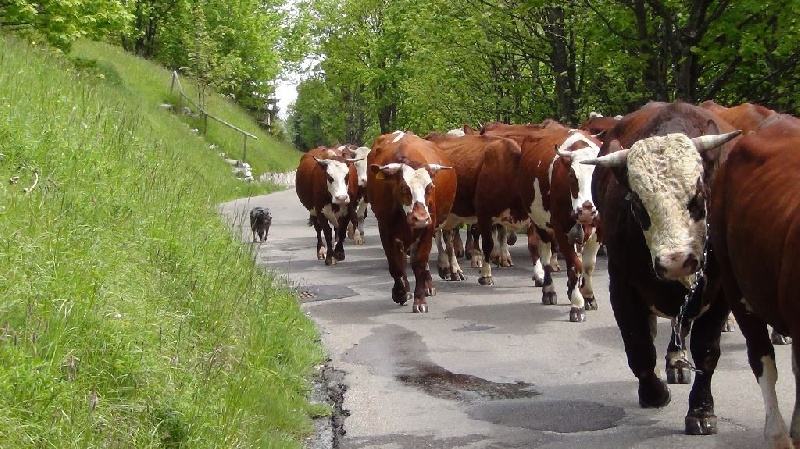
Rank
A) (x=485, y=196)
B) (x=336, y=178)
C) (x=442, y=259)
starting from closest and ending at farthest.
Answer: (x=485, y=196), (x=442, y=259), (x=336, y=178)

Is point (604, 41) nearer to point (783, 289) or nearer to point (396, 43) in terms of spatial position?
point (783, 289)

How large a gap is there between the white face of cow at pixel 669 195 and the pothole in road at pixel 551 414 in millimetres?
1313

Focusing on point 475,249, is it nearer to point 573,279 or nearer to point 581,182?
point 573,279

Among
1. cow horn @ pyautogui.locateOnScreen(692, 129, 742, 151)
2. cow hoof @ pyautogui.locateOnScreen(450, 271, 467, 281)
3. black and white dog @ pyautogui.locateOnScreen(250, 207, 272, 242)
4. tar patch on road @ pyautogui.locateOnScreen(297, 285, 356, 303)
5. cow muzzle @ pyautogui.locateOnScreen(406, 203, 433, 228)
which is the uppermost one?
cow horn @ pyautogui.locateOnScreen(692, 129, 742, 151)

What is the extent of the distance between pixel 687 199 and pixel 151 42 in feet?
158

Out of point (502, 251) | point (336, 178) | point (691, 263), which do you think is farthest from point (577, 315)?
point (336, 178)

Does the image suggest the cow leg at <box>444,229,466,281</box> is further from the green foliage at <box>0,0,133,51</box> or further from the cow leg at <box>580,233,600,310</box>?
the green foliage at <box>0,0,133,51</box>

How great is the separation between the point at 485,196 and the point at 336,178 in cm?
406

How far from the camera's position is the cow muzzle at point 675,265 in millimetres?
6121

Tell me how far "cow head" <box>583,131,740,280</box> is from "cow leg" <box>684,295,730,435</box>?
2.17ft

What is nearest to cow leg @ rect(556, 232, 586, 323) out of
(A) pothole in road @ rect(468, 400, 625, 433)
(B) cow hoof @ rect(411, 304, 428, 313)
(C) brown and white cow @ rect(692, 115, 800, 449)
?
(B) cow hoof @ rect(411, 304, 428, 313)

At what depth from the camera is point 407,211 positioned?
12812 millimetres

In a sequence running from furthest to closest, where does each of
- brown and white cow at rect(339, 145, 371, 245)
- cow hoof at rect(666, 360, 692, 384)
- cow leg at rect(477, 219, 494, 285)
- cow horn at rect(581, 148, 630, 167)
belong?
brown and white cow at rect(339, 145, 371, 245) < cow leg at rect(477, 219, 494, 285) < cow hoof at rect(666, 360, 692, 384) < cow horn at rect(581, 148, 630, 167)

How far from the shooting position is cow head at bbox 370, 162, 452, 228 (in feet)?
41.3
